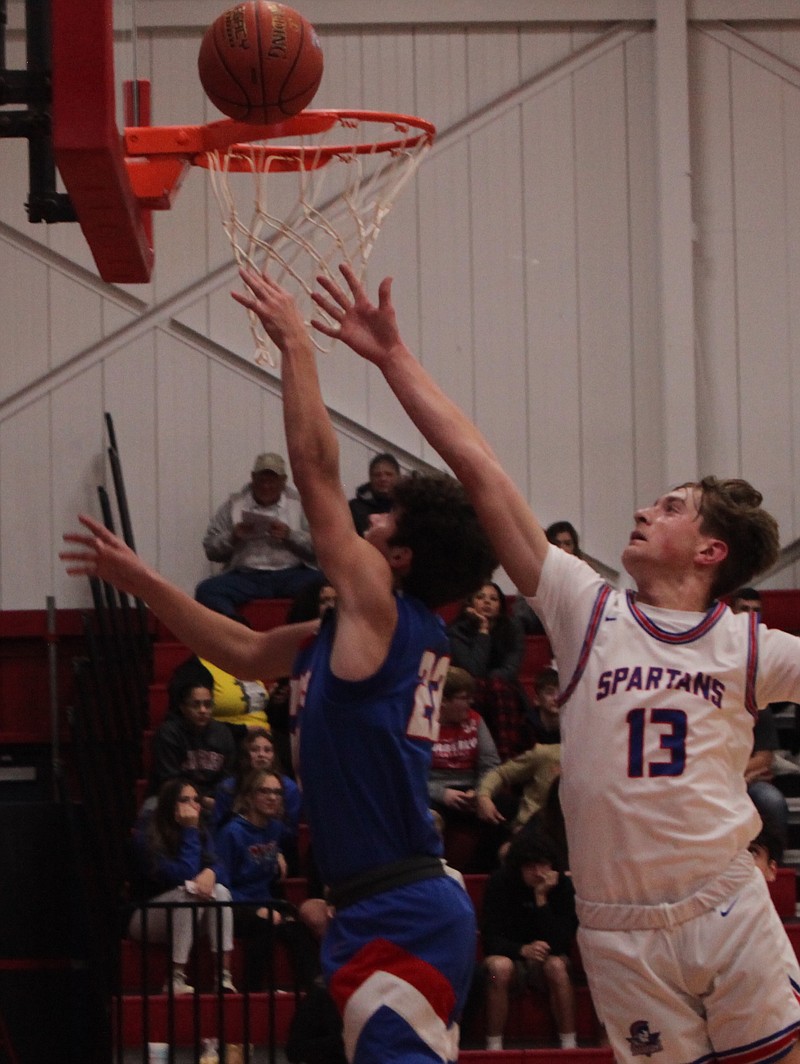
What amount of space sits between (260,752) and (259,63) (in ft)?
12.2

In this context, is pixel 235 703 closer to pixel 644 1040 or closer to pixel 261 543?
pixel 261 543

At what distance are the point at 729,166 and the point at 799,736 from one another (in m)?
4.52

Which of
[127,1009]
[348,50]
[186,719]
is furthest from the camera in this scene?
[348,50]

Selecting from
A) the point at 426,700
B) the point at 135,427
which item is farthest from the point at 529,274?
the point at 426,700

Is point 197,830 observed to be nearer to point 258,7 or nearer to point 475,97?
point 258,7

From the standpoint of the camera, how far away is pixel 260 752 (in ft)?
26.7

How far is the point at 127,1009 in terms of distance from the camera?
7582 mm

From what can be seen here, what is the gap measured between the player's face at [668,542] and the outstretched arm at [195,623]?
90 centimetres

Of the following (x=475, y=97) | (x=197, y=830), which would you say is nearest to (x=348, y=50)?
(x=475, y=97)

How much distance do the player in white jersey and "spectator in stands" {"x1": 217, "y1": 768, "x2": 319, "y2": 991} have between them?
383 centimetres

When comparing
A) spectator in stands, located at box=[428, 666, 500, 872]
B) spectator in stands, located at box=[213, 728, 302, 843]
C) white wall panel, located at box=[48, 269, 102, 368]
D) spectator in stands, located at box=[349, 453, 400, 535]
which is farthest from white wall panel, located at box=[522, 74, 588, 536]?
spectator in stands, located at box=[213, 728, 302, 843]

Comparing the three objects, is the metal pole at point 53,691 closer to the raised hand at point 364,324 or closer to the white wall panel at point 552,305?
the white wall panel at point 552,305

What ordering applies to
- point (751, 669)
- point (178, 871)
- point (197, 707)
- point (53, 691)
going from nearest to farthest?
point (751, 669), point (178, 871), point (197, 707), point (53, 691)

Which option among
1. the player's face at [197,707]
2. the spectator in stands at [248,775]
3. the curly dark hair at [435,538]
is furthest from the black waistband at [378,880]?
the player's face at [197,707]
